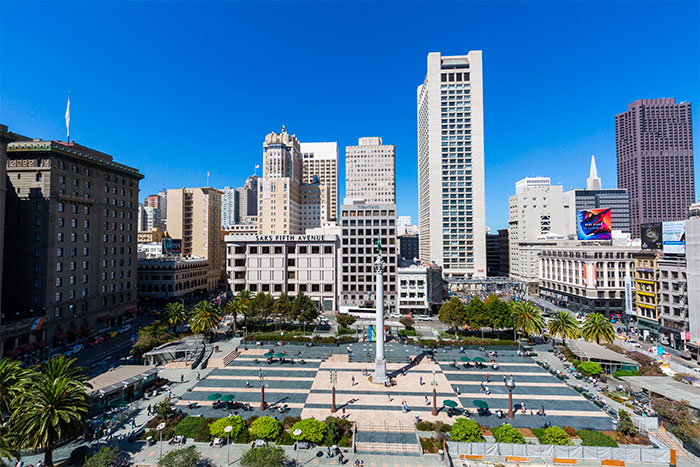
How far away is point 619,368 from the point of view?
5306 cm

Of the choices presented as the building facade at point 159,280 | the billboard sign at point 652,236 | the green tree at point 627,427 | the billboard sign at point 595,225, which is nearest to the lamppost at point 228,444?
the green tree at point 627,427

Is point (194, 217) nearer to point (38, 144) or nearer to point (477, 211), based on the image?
point (38, 144)

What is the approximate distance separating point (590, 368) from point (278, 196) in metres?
119

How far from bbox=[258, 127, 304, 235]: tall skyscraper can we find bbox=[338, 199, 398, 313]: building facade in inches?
1926

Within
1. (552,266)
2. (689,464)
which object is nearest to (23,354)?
(689,464)

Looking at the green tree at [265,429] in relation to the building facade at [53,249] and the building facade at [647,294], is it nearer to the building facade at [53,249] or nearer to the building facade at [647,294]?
the building facade at [53,249]

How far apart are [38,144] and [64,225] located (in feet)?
54.1

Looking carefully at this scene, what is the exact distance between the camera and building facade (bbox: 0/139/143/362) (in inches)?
2464

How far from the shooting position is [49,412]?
2839cm

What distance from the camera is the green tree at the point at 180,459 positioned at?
89.1 feet

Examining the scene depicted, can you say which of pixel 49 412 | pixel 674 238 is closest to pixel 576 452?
pixel 49 412

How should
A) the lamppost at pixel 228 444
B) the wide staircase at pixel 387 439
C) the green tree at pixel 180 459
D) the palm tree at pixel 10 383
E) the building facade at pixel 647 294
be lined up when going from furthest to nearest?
1. the building facade at pixel 647 294
2. the wide staircase at pixel 387 439
3. the lamppost at pixel 228 444
4. the palm tree at pixel 10 383
5. the green tree at pixel 180 459

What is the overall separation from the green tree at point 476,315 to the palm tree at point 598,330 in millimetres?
16712

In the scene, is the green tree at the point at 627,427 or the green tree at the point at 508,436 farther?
the green tree at the point at 627,427
